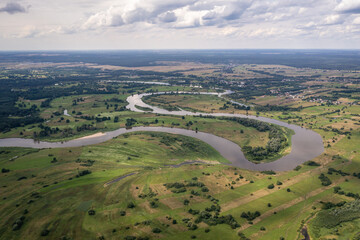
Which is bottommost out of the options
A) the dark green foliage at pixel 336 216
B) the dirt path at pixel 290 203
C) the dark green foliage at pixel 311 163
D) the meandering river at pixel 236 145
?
the meandering river at pixel 236 145

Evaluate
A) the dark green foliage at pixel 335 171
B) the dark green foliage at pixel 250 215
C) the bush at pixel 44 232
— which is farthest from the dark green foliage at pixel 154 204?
the dark green foliage at pixel 335 171

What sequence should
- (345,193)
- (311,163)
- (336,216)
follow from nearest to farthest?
(336,216) < (345,193) < (311,163)

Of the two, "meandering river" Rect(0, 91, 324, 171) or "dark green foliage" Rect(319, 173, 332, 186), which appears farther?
"meandering river" Rect(0, 91, 324, 171)

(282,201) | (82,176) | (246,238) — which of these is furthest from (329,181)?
(82,176)

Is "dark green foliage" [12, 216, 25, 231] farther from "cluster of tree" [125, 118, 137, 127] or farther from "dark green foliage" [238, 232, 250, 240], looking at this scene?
"cluster of tree" [125, 118, 137, 127]

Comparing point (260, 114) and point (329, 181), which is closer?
point (329, 181)

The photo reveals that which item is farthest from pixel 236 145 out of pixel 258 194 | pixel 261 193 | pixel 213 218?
pixel 213 218

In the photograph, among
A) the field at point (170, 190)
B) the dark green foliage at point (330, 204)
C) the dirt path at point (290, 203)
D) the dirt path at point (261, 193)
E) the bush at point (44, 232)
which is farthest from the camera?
the dirt path at point (261, 193)

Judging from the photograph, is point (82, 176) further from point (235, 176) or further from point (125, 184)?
point (235, 176)

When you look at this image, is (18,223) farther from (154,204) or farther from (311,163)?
(311,163)

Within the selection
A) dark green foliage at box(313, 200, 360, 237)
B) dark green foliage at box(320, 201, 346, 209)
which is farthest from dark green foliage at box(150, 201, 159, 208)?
dark green foliage at box(320, 201, 346, 209)

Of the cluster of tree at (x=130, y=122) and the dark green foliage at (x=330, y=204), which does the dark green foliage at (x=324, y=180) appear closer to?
the dark green foliage at (x=330, y=204)
